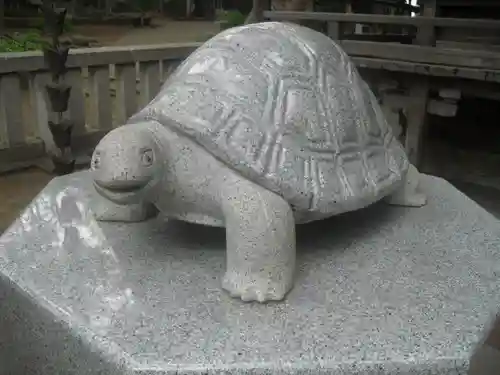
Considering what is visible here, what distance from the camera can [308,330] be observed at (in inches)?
31.4

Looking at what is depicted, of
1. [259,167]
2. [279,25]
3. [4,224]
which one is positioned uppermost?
[279,25]

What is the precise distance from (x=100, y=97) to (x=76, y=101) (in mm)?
128

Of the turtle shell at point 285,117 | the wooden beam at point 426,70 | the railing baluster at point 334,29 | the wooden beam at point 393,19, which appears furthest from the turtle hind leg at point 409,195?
the railing baluster at point 334,29

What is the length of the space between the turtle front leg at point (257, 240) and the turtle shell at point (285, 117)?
0.03 m

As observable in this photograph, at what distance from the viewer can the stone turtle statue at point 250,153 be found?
834mm

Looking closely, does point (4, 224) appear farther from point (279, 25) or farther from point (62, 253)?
point (279, 25)

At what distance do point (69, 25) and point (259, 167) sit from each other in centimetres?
224

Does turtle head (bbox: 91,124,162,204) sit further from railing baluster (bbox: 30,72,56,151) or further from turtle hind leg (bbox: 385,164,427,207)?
railing baluster (bbox: 30,72,56,151)

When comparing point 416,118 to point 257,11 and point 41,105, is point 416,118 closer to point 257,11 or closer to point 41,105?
point 257,11

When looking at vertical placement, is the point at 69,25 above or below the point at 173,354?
above

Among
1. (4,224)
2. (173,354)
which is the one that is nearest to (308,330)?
(173,354)

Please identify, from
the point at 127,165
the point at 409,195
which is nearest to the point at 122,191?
the point at 127,165

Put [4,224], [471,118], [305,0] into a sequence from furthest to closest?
[471,118]
[305,0]
[4,224]

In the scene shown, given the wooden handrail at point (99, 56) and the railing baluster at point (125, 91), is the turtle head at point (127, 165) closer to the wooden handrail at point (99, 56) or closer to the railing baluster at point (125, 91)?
the wooden handrail at point (99, 56)
